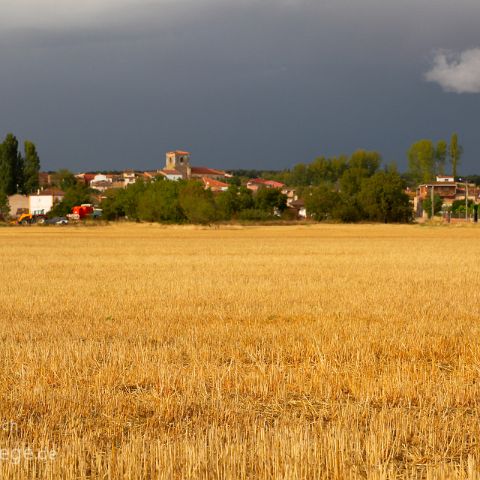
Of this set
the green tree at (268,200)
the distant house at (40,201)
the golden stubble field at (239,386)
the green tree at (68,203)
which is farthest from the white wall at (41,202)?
the golden stubble field at (239,386)

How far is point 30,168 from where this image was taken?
509 ft

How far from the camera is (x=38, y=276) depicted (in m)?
27.1

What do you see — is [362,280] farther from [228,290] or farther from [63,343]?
[63,343]

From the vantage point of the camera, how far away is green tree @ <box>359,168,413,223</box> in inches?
4756

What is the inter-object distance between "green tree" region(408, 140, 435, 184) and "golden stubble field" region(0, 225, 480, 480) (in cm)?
16749

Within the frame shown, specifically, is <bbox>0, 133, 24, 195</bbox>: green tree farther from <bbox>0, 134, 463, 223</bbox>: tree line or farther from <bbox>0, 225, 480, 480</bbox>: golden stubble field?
<bbox>0, 225, 480, 480</bbox>: golden stubble field

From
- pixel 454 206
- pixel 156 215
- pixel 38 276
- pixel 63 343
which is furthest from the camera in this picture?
pixel 454 206

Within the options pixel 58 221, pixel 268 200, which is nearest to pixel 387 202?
pixel 268 200

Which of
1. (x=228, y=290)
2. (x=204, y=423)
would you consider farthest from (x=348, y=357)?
(x=228, y=290)

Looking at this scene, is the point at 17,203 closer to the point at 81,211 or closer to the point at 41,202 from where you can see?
the point at 41,202

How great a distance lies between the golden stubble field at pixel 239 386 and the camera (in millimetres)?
6102

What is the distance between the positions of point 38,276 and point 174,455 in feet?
72.3

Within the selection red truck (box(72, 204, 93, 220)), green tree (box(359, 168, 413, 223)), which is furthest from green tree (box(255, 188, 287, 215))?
red truck (box(72, 204, 93, 220))

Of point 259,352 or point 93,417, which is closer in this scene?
point 93,417
